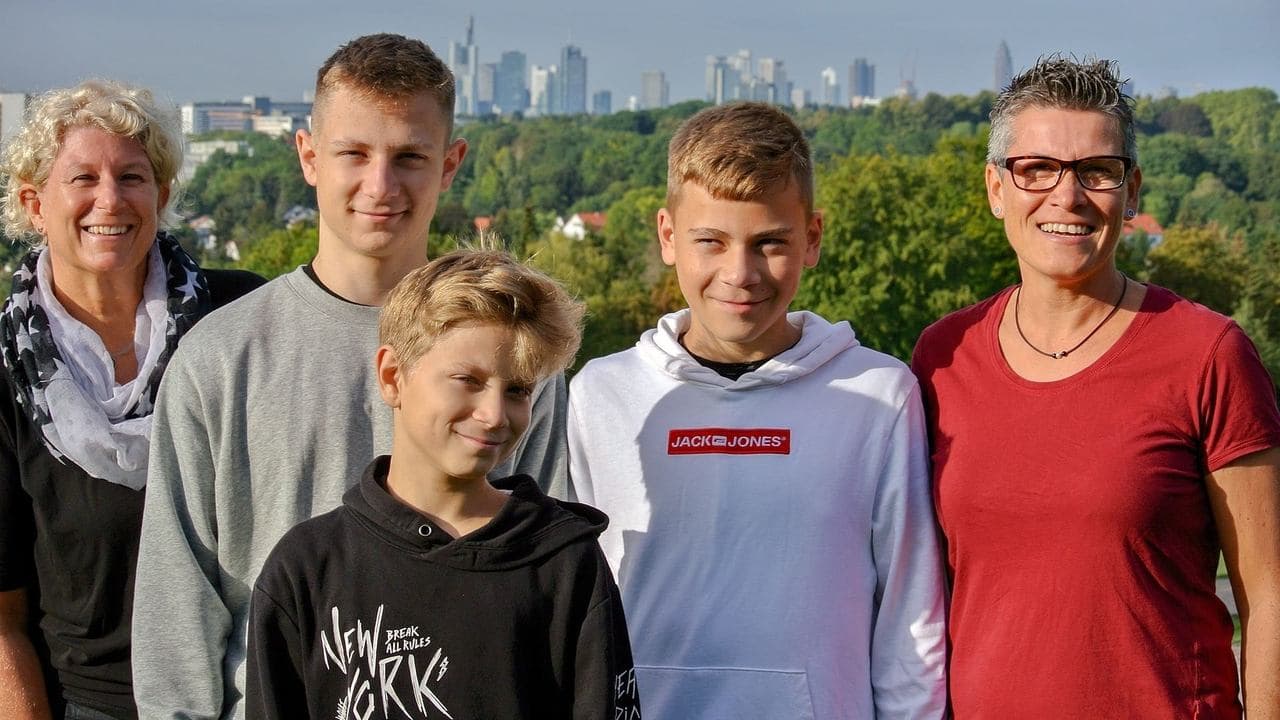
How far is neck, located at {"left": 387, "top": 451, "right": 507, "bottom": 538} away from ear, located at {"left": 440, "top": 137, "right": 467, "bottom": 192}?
45.6 inches

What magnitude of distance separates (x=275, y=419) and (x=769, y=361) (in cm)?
147

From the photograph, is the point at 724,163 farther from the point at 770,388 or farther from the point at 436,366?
the point at 436,366

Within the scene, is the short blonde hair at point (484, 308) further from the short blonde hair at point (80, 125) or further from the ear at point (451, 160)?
the short blonde hair at point (80, 125)

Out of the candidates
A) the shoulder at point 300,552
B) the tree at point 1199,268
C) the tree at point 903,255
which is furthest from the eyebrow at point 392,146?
the tree at point 1199,268

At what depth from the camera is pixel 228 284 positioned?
16.9 ft

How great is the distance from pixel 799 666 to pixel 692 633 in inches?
12.8

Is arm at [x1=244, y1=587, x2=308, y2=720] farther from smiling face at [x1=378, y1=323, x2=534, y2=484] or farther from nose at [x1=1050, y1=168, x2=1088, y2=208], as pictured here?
nose at [x1=1050, y1=168, x2=1088, y2=208]

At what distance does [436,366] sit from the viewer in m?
3.66

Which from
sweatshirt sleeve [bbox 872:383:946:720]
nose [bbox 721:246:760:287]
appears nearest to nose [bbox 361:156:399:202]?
nose [bbox 721:246:760:287]

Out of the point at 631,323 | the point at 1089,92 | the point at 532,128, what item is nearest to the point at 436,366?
the point at 1089,92

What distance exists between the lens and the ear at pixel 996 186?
14.2 feet

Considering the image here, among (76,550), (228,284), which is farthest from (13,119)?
(76,550)

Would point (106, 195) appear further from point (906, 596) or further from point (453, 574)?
point (906, 596)

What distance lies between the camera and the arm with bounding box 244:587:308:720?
355cm
